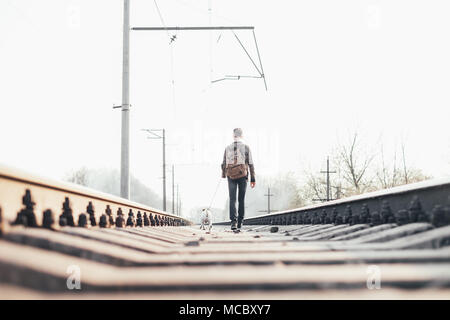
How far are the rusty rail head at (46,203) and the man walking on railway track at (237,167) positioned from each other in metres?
3.33

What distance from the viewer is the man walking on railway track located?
7.79 metres

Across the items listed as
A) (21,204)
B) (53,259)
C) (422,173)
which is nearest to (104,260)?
(53,259)

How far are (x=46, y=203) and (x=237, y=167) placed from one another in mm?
4935

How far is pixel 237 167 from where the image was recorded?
788 cm

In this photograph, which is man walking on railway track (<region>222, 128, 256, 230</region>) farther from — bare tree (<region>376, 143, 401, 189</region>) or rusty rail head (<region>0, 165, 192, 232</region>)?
bare tree (<region>376, 143, 401, 189</region>)

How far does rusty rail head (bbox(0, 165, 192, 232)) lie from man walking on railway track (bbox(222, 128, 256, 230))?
3.33 metres

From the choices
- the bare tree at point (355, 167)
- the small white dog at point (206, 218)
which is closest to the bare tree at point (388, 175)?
the bare tree at point (355, 167)

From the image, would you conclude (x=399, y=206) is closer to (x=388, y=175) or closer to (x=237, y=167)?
(x=237, y=167)

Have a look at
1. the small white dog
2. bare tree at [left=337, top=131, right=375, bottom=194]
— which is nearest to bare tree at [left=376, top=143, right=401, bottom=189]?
bare tree at [left=337, top=131, right=375, bottom=194]

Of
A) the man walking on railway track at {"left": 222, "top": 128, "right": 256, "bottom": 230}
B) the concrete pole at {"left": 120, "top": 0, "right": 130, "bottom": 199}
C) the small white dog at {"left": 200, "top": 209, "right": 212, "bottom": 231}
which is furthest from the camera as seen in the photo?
the small white dog at {"left": 200, "top": 209, "right": 212, "bottom": 231}

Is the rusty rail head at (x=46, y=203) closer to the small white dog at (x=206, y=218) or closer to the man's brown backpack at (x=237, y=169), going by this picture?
the man's brown backpack at (x=237, y=169)

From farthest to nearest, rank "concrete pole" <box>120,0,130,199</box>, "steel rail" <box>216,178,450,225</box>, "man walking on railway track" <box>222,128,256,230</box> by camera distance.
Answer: "concrete pole" <box>120,0,130,199</box> < "man walking on railway track" <box>222,128,256,230</box> < "steel rail" <box>216,178,450,225</box>
